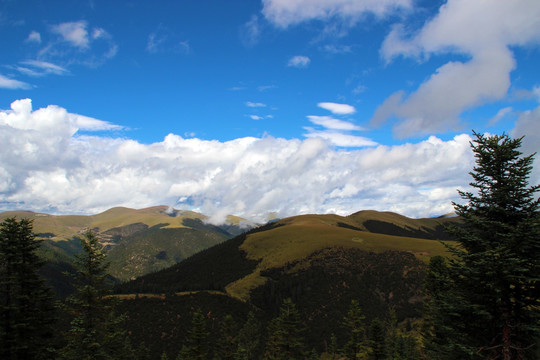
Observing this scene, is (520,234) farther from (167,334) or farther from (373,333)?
(167,334)

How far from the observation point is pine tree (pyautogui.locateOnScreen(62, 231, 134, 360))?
22.0 m

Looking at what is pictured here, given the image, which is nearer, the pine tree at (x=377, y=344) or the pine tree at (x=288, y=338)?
the pine tree at (x=288, y=338)

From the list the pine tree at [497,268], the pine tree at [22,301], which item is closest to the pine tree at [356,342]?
the pine tree at [497,268]

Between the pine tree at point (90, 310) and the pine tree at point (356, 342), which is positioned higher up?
the pine tree at point (90, 310)

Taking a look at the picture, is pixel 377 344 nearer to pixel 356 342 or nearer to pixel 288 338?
pixel 356 342

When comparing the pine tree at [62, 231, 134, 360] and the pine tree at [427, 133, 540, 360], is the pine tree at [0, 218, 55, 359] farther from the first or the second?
the pine tree at [427, 133, 540, 360]

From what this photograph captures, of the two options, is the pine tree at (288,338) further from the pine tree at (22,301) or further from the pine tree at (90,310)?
the pine tree at (22,301)

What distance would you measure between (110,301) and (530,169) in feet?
92.7

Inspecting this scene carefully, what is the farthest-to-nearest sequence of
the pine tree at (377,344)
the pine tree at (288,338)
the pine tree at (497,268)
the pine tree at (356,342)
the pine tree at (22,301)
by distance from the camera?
the pine tree at (356,342) < the pine tree at (377,344) < the pine tree at (288,338) < the pine tree at (22,301) < the pine tree at (497,268)

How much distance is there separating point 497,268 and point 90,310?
85.3ft

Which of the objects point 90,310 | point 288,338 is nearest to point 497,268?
point 90,310

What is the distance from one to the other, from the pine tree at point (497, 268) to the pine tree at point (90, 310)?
2272 cm

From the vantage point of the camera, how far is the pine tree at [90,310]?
22.0 metres

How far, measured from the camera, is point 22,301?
23.7 meters
